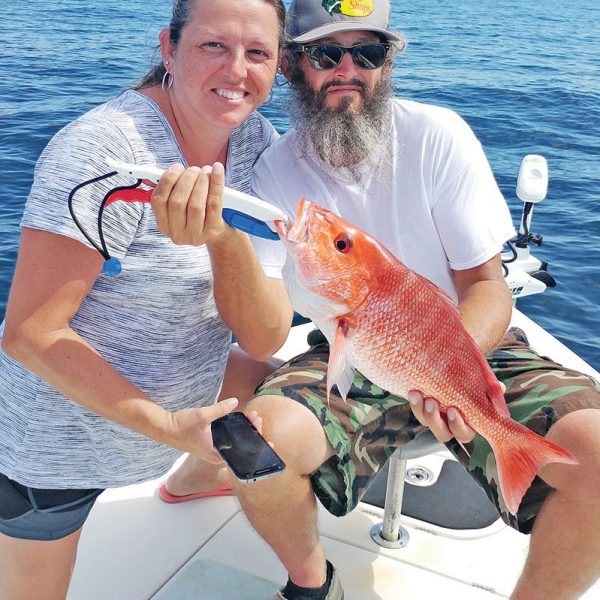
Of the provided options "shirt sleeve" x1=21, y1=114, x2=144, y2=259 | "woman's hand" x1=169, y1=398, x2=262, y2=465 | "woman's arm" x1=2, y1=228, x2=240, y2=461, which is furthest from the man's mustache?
"woman's hand" x1=169, y1=398, x2=262, y2=465

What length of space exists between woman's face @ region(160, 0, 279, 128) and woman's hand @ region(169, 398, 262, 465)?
2.92ft

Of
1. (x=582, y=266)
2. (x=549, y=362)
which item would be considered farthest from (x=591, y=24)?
(x=549, y=362)

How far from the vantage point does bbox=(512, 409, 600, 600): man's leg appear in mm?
2150

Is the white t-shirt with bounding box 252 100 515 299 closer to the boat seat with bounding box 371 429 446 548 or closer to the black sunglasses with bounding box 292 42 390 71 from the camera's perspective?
the black sunglasses with bounding box 292 42 390 71

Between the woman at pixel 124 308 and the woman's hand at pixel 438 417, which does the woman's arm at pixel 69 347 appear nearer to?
the woman at pixel 124 308

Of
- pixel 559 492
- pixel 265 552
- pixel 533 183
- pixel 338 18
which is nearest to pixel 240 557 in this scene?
pixel 265 552

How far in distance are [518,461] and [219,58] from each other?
58.0 inches

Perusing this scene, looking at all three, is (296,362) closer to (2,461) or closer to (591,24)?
(2,461)

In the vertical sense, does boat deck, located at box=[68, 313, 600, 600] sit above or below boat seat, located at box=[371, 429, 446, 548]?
below

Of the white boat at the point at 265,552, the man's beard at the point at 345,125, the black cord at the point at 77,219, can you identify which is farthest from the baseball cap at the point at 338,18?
the white boat at the point at 265,552

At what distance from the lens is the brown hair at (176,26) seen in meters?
2.33

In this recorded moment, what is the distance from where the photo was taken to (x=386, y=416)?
8.64ft

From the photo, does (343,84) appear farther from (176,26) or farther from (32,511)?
(32,511)

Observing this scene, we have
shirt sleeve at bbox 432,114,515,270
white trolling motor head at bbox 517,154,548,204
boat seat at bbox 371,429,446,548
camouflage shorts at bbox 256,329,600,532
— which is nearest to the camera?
camouflage shorts at bbox 256,329,600,532
